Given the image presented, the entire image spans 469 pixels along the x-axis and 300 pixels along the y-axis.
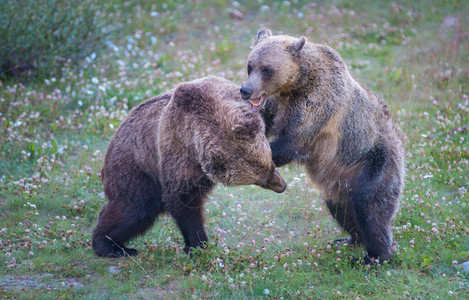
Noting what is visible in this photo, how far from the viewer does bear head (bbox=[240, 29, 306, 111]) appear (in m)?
5.00

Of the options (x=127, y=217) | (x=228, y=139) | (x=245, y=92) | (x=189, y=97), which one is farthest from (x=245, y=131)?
(x=127, y=217)

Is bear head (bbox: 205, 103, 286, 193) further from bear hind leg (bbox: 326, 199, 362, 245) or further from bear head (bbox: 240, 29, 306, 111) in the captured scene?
bear hind leg (bbox: 326, 199, 362, 245)

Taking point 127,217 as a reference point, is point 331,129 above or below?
above

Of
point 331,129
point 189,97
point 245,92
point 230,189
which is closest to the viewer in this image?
point 245,92

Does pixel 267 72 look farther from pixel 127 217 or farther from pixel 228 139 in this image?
pixel 127 217

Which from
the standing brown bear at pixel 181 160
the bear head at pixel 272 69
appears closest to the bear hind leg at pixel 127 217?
the standing brown bear at pixel 181 160

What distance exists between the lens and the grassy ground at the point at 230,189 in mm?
4930

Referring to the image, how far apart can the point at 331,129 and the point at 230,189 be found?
2433 mm

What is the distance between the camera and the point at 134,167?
5.46 meters

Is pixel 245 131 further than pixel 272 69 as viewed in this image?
No

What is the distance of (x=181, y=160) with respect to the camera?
5.05 m

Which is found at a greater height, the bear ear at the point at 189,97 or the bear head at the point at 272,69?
the bear head at the point at 272,69

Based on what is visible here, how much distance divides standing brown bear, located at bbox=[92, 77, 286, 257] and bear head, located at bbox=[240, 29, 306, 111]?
0.22 m

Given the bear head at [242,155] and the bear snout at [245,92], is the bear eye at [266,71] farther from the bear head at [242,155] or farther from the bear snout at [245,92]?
the bear head at [242,155]
